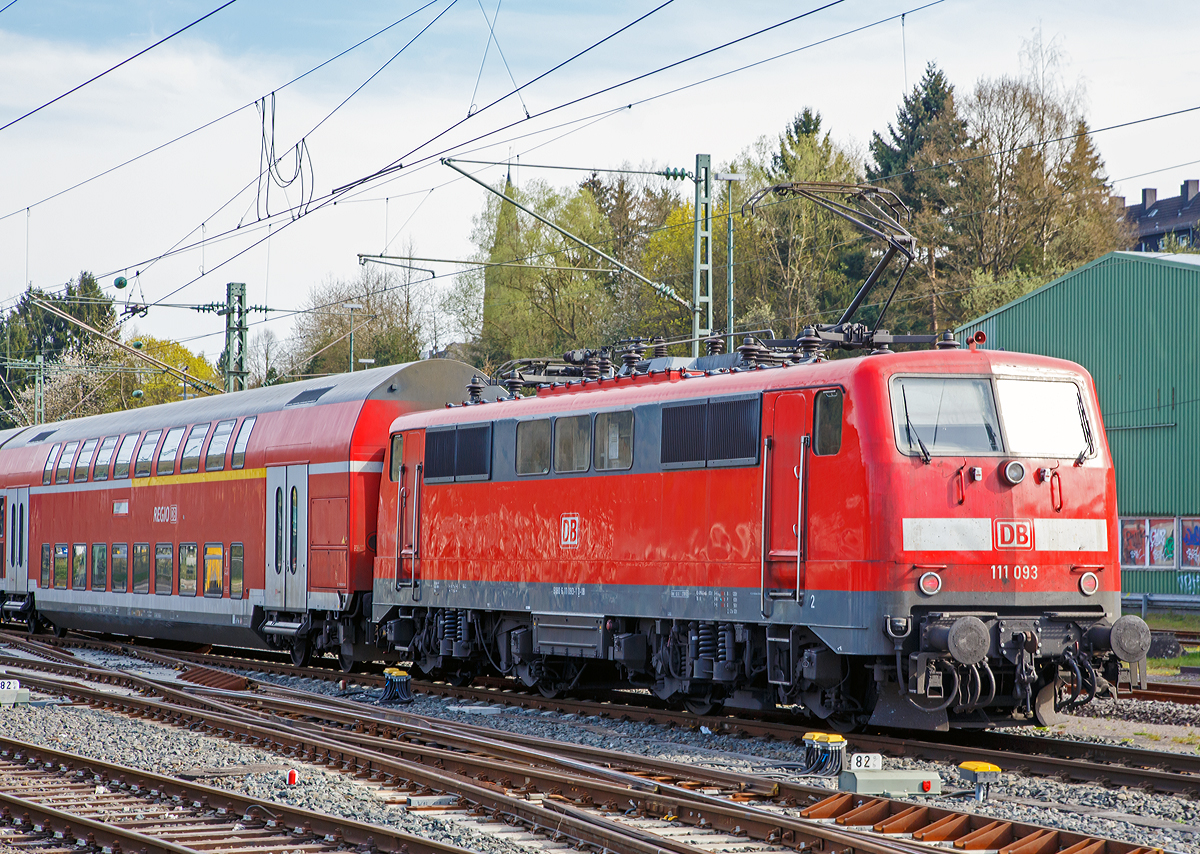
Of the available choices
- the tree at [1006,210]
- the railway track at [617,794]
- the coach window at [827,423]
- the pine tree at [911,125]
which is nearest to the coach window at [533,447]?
the railway track at [617,794]

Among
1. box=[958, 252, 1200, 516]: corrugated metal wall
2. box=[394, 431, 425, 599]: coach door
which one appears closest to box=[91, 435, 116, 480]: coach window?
box=[394, 431, 425, 599]: coach door

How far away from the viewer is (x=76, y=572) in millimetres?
27438

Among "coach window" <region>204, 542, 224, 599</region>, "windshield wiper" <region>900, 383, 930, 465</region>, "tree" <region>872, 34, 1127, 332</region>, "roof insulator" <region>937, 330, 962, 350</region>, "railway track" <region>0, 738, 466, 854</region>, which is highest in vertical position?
"tree" <region>872, 34, 1127, 332</region>

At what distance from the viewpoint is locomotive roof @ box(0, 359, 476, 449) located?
807 inches

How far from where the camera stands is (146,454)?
25344 millimetres

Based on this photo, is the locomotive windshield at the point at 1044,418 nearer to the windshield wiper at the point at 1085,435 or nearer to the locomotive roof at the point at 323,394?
the windshield wiper at the point at 1085,435

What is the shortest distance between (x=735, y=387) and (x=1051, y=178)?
40349 millimetres

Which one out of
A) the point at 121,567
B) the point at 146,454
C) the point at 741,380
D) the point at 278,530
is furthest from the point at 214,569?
the point at 741,380

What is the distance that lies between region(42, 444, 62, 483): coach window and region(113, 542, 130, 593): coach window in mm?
3923

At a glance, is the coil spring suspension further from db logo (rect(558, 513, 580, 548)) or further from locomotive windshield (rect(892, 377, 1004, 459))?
locomotive windshield (rect(892, 377, 1004, 459))

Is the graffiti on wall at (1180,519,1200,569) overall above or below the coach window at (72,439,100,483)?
below

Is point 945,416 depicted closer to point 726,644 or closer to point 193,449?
point 726,644

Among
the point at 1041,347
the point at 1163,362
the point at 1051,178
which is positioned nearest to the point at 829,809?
the point at 1163,362

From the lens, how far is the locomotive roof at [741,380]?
488 inches
